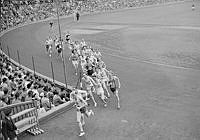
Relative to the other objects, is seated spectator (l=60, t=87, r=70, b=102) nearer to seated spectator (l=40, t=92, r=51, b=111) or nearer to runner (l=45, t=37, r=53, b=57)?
seated spectator (l=40, t=92, r=51, b=111)

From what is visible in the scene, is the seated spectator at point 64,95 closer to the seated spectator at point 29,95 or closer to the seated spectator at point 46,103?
the seated spectator at point 46,103

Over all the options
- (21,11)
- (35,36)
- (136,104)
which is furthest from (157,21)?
(136,104)

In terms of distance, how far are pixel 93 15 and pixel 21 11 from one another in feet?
41.0

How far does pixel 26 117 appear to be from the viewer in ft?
35.8

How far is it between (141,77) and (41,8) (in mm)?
37072

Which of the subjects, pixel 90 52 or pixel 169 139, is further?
pixel 90 52

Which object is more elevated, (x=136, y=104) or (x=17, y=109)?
(x=17, y=109)

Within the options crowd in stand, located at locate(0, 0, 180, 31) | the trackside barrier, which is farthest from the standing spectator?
crowd in stand, located at locate(0, 0, 180, 31)

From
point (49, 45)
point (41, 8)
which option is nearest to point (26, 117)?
point (49, 45)

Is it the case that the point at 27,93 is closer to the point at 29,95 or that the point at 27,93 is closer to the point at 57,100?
the point at 29,95

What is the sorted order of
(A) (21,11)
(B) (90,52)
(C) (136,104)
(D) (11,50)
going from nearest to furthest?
(C) (136,104) < (B) (90,52) < (D) (11,50) < (A) (21,11)

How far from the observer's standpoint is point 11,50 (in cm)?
2770

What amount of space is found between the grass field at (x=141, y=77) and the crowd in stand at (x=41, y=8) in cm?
658

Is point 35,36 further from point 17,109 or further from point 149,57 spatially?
point 17,109
